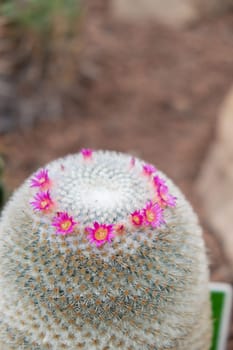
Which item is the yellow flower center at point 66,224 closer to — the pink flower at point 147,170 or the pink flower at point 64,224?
the pink flower at point 64,224

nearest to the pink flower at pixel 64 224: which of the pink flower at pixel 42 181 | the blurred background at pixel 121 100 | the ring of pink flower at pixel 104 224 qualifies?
the ring of pink flower at pixel 104 224

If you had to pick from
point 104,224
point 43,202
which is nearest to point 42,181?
point 43,202

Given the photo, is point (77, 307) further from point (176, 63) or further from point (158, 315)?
point (176, 63)

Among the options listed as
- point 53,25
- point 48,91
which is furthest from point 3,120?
point 53,25

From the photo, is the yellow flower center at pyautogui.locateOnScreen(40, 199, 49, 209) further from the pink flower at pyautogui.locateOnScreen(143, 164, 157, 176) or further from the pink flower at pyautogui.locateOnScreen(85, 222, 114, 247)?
the pink flower at pyautogui.locateOnScreen(143, 164, 157, 176)

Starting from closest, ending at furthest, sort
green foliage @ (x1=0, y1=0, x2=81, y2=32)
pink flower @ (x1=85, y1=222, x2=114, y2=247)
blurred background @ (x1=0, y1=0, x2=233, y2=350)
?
pink flower @ (x1=85, y1=222, x2=114, y2=247) < blurred background @ (x1=0, y1=0, x2=233, y2=350) < green foliage @ (x1=0, y1=0, x2=81, y2=32)

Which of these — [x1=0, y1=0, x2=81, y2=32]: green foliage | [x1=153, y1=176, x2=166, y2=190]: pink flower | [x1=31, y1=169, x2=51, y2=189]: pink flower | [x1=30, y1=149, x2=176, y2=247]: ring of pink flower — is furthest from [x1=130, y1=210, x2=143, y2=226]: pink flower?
[x1=0, y1=0, x2=81, y2=32]: green foliage

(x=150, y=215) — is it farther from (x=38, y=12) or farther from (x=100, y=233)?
(x=38, y=12)
